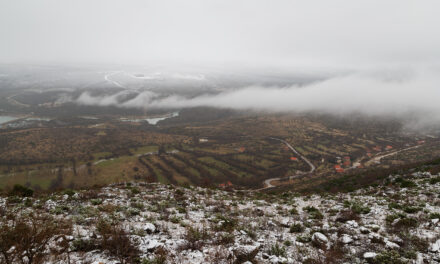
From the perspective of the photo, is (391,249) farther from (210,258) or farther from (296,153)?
(296,153)

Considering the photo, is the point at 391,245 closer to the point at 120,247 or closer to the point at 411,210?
the point at 411,210

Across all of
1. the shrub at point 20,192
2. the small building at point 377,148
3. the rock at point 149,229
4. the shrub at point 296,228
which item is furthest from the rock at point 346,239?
the small building at point 377,148

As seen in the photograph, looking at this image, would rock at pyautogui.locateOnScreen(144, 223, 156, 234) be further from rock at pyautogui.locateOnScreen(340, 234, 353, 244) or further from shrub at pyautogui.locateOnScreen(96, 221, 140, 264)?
rock at pyautogui.locateOnScreen(340, 234, 353, 244)

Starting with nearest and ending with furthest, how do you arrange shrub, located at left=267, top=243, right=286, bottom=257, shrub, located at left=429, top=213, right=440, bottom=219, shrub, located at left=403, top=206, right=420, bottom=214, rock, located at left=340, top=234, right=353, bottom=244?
shrub, located at left=267, top=243, right=286, bottom=257 → rock, located at left=340, top=234, right=353, bottom=244 → shrub, located at left=429, top=213, right=440, bottom=219 → shrub, located at left=403, top=206, right=420, bottom=214

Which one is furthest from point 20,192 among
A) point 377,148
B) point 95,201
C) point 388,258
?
point 377,148

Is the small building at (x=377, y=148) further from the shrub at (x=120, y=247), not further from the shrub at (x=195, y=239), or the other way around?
the shrub at (x=120, y=247)

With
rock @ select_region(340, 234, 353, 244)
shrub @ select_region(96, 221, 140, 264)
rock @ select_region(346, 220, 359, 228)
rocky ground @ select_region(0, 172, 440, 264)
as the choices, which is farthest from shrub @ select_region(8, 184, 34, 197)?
rock @ select_region(346, 220, 359, 228)

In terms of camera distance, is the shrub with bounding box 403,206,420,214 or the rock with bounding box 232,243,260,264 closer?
the rock with bounding box 232,243,260,264
